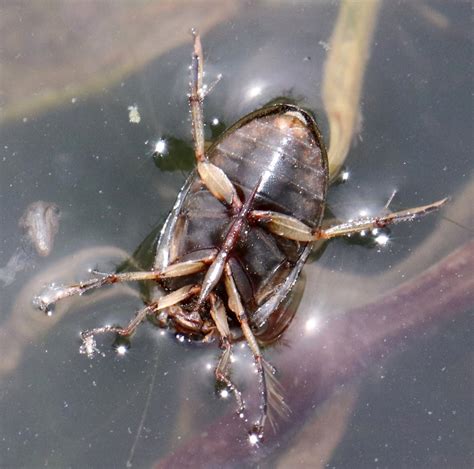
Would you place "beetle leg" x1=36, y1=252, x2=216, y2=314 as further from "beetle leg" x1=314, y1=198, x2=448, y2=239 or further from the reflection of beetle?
"beetle leg" x1=314, y1=198, x2=448, y2=239

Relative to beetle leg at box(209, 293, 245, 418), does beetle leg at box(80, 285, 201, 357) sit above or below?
above

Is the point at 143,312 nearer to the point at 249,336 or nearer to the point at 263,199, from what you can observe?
the point at 249,336

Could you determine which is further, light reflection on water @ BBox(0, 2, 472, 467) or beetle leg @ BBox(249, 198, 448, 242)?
light reflection on water @ BBox(0, 2, 472, 467)

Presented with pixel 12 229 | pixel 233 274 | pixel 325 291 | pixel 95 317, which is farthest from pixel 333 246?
pixel 12 229

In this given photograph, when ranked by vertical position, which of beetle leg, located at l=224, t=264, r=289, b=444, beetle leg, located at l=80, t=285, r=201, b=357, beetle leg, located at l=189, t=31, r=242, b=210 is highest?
beetle leg, located at l=189, t=31, r=242, b=210

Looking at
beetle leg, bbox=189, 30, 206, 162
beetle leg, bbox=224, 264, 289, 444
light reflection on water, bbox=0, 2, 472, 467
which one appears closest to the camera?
beetle leg, bbox=224, 264, 289, 444

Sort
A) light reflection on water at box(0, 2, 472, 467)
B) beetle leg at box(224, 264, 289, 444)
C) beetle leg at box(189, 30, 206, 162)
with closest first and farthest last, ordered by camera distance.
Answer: beetle leg at box(224, 264, 289, 444)
beetle leg at box(189, 30, 206, 162)
light reflection on water at box(0, 2, 472, 467)

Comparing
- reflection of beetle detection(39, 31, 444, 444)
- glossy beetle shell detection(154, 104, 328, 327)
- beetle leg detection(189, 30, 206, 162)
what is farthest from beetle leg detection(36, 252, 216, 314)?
beetle leg detection(189, 30, 206, 162)

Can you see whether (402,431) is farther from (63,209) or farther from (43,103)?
(43,103)
